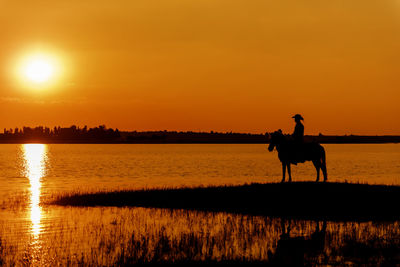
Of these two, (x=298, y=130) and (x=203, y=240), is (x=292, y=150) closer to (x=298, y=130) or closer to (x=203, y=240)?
(x=298, y=130)

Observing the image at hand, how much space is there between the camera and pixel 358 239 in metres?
20.5

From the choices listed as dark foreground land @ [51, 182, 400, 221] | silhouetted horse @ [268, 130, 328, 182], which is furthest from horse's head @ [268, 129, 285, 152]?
dark foreground land @ [51, 182, 400, 221]

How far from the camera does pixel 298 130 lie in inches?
1289

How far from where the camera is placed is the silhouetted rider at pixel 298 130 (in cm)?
3246

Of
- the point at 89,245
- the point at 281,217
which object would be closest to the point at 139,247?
the point at 89,245

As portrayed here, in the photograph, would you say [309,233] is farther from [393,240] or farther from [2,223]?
[2,223]

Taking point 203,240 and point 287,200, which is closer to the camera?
point 203,240

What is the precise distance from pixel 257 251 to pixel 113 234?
654cm

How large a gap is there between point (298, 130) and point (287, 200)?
509cm

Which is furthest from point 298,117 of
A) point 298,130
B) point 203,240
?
point 203,240

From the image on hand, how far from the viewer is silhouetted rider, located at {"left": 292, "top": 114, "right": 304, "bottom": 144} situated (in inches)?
1278

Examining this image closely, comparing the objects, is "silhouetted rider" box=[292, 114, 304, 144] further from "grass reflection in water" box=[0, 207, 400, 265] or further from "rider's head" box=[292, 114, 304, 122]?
"grass reflection in water" box=[0, 207, 400, 265]

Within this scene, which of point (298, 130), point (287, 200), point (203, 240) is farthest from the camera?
point (298, 130)

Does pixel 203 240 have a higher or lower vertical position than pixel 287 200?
lower
